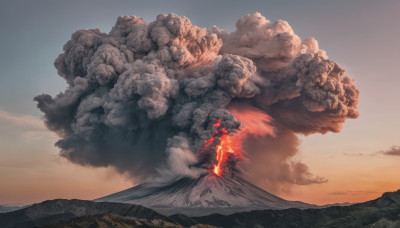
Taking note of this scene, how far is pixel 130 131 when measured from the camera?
101938 millimetres

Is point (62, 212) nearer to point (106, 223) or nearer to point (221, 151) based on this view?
point (106, 223)

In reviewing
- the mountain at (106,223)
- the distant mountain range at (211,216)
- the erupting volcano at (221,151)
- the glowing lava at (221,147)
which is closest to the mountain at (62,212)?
the distant mountain range at (211,216)

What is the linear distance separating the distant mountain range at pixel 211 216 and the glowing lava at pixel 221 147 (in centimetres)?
1074


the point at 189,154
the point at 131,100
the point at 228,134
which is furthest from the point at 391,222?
the point at 131,100

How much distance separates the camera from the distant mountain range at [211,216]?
80.6 m

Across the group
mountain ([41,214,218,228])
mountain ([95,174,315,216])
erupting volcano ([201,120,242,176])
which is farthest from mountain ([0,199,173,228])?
erupting volcano ([201,120,242,176])

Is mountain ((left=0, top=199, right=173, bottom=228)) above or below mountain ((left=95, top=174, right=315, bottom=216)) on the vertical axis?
below

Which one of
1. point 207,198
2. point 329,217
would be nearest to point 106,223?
point 207,198

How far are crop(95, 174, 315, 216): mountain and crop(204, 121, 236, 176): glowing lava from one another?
4.34 meters

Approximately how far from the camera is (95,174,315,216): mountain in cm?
10600

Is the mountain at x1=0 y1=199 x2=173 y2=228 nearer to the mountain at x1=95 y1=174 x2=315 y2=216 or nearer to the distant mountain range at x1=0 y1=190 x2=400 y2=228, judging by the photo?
the distant mountain range at x1=0 y1=190 x2=400 y2=228


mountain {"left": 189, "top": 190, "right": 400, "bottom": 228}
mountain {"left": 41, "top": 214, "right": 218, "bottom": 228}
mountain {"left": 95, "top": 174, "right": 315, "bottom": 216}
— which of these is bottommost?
mountain {"left": 41, "top": 214, "right": 218, "bottom": 228}

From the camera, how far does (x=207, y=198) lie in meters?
108

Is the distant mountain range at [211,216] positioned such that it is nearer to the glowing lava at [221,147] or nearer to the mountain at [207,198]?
the mountain at [207,198]
